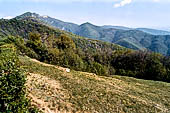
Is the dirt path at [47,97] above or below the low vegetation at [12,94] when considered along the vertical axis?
below

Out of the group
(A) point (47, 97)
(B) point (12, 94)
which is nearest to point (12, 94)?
(B) point (12, 94)

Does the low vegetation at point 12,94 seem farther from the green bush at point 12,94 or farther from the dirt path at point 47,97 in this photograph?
the dirt path at point 47,97

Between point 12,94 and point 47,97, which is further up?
point 12,94

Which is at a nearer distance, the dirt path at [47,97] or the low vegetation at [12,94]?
the low vegetation at [12,94]

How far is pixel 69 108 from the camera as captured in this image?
12.3 meters

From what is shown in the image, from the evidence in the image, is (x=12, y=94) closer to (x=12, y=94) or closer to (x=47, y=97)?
(x=12, y=94)

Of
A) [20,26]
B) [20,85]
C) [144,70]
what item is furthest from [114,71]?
[20,26]

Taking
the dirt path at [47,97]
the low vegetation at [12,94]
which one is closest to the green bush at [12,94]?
the low vegetation at [12,94]

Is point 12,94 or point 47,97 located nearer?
point 12,94

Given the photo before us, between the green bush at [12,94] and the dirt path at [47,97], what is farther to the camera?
the dirt path at [47,97]

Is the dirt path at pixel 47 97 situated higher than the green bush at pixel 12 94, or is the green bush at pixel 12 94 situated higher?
the green bush at pixel 12 94

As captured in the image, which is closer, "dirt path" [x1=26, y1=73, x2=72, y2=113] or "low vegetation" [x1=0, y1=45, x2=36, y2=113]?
"low vegetation" [x1=0, y1=45, x2=36, y2=113]

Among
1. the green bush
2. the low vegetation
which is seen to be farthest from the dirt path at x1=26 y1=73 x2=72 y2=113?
the green bush

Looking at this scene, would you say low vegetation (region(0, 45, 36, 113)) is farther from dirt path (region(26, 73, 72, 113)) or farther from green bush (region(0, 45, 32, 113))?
dirt path (region(26, 73, 72, 113))
